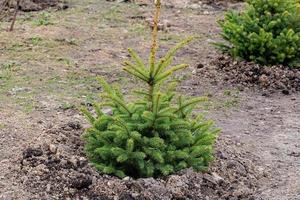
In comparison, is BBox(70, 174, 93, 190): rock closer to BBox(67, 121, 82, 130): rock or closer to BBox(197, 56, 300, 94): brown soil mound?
BBox(67, 121, 82, 130): rock

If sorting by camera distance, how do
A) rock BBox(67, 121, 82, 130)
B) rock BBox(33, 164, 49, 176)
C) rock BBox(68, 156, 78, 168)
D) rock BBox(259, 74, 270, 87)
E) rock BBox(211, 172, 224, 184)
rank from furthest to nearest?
rock BBox(259, 74, 270, 87)
rock BBox(67, 121, 82, 130)
rock BBox(211, 172, 224, 184)
rock BBox(68, 156, 78, 168)
rock BBox(33, 164, 49, 176)

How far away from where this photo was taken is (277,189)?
17.1 feet

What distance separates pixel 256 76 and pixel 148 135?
10.9 ft

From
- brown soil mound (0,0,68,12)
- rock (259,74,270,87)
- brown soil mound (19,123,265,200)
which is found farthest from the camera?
brown soil mound (0,0,68,12)

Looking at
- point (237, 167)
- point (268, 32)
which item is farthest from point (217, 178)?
point (268, 32)

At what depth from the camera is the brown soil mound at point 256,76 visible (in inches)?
306

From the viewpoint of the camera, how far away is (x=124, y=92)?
285 inches

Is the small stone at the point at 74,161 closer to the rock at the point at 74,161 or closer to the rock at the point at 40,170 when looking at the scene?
the rock at the point at 74,161

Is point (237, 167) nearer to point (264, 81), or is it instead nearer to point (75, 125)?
point (75, 125)

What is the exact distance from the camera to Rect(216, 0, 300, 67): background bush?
786 centimetres

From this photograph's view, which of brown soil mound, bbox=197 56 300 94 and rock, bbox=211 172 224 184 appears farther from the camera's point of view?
brown soil mound, bbox=197 56 300 94

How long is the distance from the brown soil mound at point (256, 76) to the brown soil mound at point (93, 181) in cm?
255

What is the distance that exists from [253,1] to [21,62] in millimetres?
2988

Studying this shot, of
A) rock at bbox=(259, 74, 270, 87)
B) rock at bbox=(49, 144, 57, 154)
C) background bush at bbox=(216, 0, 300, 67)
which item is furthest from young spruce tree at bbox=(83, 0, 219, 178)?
background bush at bbox=(216, 0, 300, 67)
